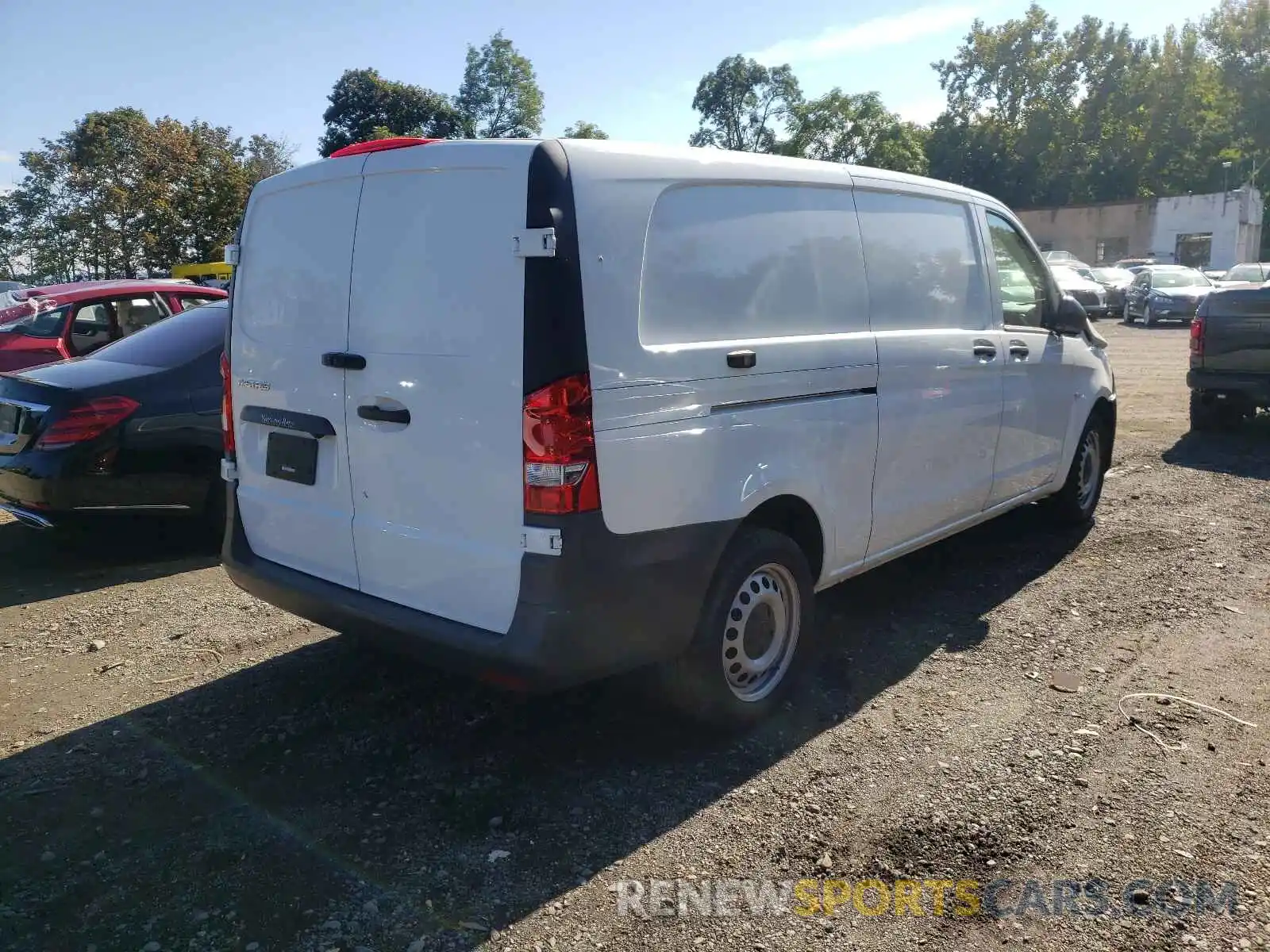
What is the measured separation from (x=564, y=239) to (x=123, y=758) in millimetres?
2563

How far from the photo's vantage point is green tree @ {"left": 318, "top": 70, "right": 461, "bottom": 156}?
5797 cm

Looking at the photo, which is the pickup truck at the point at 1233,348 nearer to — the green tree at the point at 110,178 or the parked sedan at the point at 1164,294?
the parked sedan at the point at 1164,294

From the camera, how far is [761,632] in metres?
4.06

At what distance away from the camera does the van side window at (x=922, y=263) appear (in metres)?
4.48

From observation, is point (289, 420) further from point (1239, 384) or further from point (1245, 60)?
point (1245, 60)

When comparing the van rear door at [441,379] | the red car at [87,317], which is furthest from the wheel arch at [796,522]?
the red car at [87,317]

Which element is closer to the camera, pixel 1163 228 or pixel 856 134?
pixel 1163 228

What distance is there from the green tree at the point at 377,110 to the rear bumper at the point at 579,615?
190 feet

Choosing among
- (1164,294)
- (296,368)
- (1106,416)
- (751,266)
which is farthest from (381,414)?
(1164,294)

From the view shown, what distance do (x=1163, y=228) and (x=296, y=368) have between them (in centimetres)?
5729

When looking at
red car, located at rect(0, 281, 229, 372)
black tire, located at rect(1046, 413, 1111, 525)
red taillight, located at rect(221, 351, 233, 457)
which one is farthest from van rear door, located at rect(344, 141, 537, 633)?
red car, located at rect(0, 281, 229, 372)

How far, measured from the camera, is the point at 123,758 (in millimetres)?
3787

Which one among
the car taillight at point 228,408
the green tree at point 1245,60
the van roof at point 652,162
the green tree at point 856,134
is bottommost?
the car taillight at point 228,408

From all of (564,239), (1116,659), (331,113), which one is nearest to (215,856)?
(564,239)
